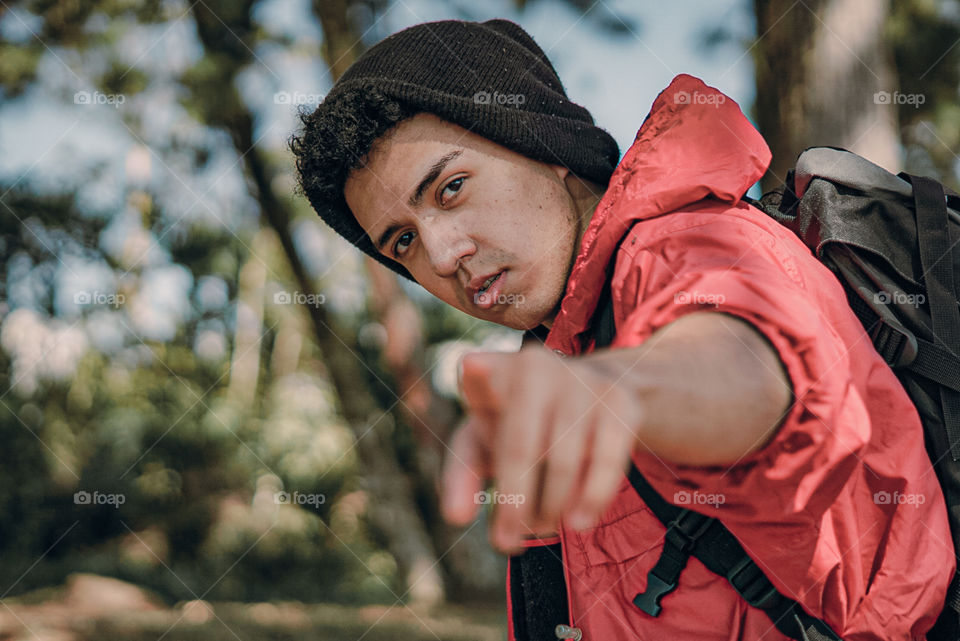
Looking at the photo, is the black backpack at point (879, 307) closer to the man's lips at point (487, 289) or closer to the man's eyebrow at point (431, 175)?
the man's lips at point (487, 289)

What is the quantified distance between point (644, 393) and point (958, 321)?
861 millimetres

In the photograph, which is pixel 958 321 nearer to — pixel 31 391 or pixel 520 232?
pixel 520 232

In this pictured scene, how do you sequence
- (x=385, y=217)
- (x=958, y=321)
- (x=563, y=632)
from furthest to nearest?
(x=385, y=217)
(x=563, y=632)
(x=958, y=321)

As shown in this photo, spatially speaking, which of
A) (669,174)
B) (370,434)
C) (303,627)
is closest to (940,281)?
(669,174)

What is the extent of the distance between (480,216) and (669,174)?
0.51 meters

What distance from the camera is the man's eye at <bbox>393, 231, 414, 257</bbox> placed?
1797mm

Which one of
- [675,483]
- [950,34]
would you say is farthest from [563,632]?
[950,34]

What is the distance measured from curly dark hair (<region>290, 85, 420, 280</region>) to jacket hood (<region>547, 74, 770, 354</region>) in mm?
631

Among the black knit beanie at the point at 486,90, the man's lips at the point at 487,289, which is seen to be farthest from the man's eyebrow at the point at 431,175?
the man's lips at the point at 487,289

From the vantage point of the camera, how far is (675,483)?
775 millimetres

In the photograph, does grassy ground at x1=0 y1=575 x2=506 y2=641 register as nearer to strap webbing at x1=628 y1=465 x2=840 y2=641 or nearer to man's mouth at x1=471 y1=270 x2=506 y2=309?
man's mouth at x1=471 y1=270 x2=506 y2=309

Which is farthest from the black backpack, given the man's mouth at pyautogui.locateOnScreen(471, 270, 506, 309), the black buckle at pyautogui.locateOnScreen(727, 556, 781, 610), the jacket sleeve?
the man's mouth at pyautogui.locateOnScreen(471, 270, 506, 309)

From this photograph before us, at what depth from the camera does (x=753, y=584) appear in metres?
1.10

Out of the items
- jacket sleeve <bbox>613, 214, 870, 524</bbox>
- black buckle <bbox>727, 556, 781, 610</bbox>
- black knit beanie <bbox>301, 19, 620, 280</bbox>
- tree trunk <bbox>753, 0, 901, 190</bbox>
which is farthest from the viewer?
tree trunk <bbox>753, 0, 901, 190</bbox>
